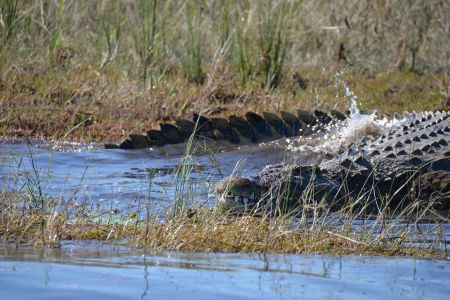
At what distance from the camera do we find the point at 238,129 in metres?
8.85

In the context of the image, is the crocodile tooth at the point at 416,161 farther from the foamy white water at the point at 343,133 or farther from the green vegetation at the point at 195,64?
the foamy white water at the point at 343,133

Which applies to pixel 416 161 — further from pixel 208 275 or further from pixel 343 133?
pixel 208 275

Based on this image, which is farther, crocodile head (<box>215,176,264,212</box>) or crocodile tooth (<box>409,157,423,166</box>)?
crocodile tooth (<box>409,157,423,166</box>)

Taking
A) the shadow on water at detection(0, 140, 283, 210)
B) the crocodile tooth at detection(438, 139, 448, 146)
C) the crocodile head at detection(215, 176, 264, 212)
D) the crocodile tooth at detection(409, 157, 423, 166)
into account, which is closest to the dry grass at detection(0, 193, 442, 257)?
the crocodile head at detection(215, 176, 264, 212)

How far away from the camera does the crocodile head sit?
6027 millimetres

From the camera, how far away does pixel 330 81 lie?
1296 centimetres

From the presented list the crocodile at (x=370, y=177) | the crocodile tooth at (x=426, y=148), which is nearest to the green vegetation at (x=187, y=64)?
the crocodile at (x=370, y=177)

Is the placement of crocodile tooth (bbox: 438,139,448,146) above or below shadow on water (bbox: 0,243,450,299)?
below

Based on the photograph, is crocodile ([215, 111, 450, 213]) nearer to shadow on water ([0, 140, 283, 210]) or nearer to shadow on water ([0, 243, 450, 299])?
shadow on water ([0, 140, 283, 210])

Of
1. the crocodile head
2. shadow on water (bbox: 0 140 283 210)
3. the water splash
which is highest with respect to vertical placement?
the crocodile head

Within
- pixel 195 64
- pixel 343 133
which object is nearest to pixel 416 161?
pixel 343 133

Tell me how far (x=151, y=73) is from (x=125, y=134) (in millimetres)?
1479

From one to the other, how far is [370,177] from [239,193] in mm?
1319

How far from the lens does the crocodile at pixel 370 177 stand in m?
6.20
